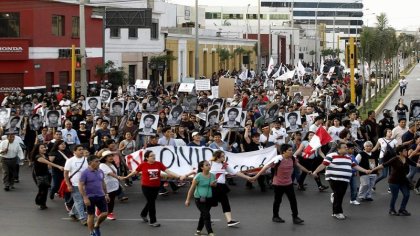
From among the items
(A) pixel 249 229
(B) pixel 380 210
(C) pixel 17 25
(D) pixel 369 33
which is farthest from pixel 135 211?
(D) pixel 369 33

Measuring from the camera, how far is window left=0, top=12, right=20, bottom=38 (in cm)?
4466

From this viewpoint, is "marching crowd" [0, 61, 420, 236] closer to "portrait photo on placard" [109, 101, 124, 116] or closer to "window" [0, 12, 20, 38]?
"portrait photo on placard" [109, 101, 124, 116]

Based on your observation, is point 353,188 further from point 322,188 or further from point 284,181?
point 284,181

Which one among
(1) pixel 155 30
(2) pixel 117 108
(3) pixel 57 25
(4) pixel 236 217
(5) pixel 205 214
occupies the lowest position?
(4) pixel 236 217

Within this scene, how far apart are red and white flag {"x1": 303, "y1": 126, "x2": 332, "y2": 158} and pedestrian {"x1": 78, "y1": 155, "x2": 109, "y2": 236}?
6377 millimetres

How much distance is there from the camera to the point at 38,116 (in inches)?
1009

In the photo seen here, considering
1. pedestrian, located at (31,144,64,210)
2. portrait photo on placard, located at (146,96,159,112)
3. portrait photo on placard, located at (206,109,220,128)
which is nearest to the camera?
pedestrian, located at (31,144,64,210)

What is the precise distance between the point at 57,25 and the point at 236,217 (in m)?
33.0

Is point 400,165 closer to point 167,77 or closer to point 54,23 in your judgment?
point 54,23

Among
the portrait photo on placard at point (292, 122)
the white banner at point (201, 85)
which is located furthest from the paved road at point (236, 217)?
the white banner at point (201, 85)

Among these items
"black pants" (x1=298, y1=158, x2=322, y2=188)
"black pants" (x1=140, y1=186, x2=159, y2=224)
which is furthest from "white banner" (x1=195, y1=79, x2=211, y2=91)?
"black pants" (x1=140, y1=186, x2=159, y2=224)

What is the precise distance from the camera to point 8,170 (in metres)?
20.3

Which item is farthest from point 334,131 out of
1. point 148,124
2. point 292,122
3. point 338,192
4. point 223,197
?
point 223,197

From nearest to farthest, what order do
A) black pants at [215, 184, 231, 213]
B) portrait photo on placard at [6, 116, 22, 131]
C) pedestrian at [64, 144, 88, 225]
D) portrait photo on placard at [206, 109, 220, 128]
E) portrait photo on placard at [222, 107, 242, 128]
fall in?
1. black pants at [215, 184, 231, 213]
2. pedestrian at [64, 144, 88, 225]
3. portrait photo on placard at [6, 116, 22, 131]
4. portrait photo on placard at [222, 107, 242, 128]
5. portrait photo on placard at [206, 109, 220, 128]
